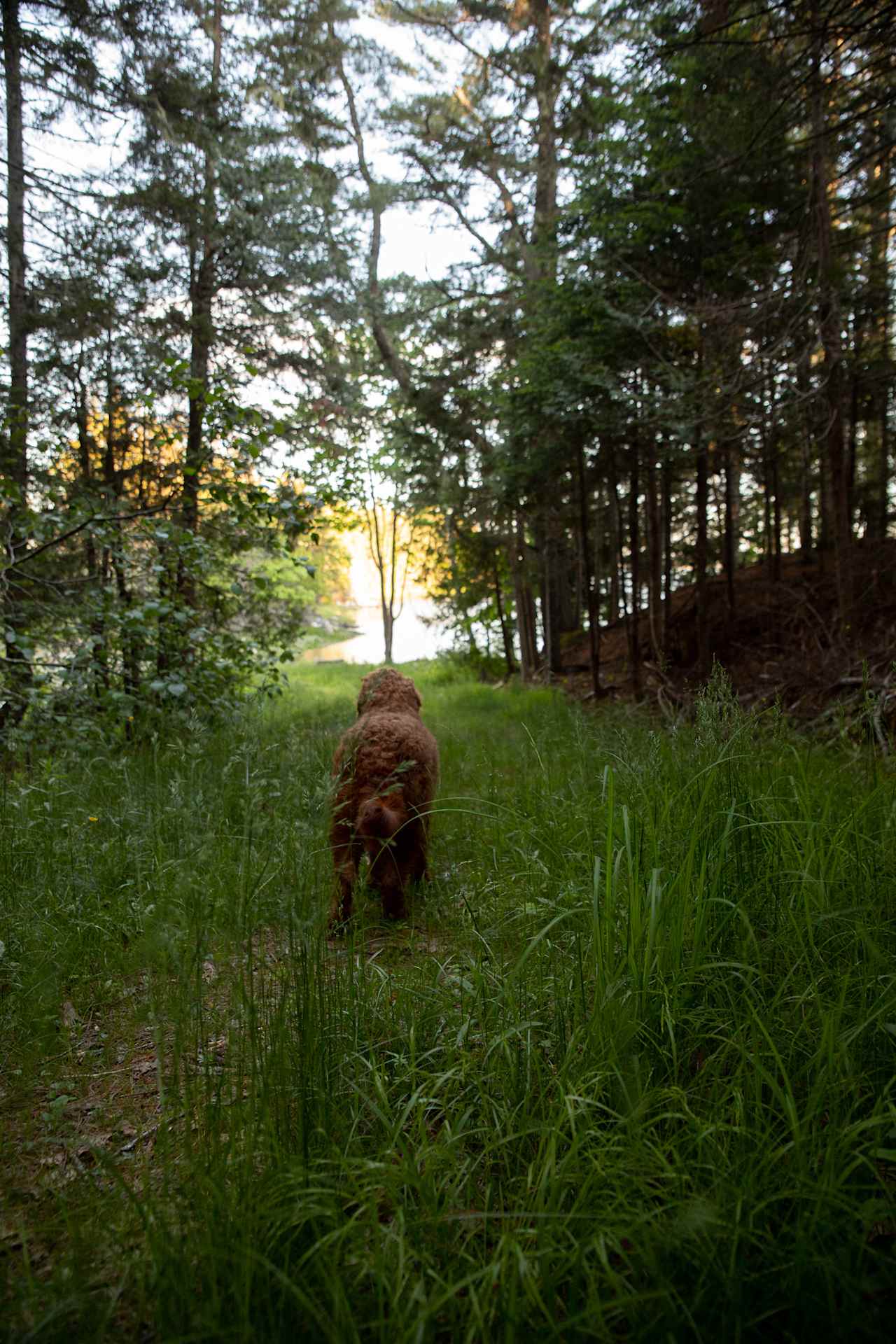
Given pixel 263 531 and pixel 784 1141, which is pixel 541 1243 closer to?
pixel 784 1141

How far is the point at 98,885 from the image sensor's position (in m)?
3.33

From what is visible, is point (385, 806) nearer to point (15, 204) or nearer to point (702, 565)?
point (702, 565)

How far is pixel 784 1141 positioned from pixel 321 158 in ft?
50.2

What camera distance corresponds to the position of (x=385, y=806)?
3535mm

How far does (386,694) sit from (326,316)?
23.8ft

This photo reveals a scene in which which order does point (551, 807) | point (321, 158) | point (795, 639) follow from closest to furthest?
1. point (551, 807)
2. point (795, 639)
3. point (321, 158)

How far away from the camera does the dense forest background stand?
612 cm

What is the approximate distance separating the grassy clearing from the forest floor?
4.04 feet

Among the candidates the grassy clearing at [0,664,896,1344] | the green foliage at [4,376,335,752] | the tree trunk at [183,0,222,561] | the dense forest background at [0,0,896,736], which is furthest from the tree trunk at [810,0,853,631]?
the tree trunk at [183,0,222,561]

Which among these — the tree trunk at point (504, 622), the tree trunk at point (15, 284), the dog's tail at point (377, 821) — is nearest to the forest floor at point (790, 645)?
the dog's tail at point (377, 821)

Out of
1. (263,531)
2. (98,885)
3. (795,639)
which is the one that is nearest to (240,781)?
A: (98,885)

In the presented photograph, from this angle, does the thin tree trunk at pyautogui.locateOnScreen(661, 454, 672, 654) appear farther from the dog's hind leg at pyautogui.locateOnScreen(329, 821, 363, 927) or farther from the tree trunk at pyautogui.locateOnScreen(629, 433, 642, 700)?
the dog's hind leg at pyautogui.locateOnScreen(329, 821, 363, 927)

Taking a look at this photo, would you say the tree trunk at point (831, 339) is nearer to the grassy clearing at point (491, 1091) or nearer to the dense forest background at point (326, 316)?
the dense forest background at point (326, 316)

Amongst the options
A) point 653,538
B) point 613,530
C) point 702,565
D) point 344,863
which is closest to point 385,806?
point 344,863
